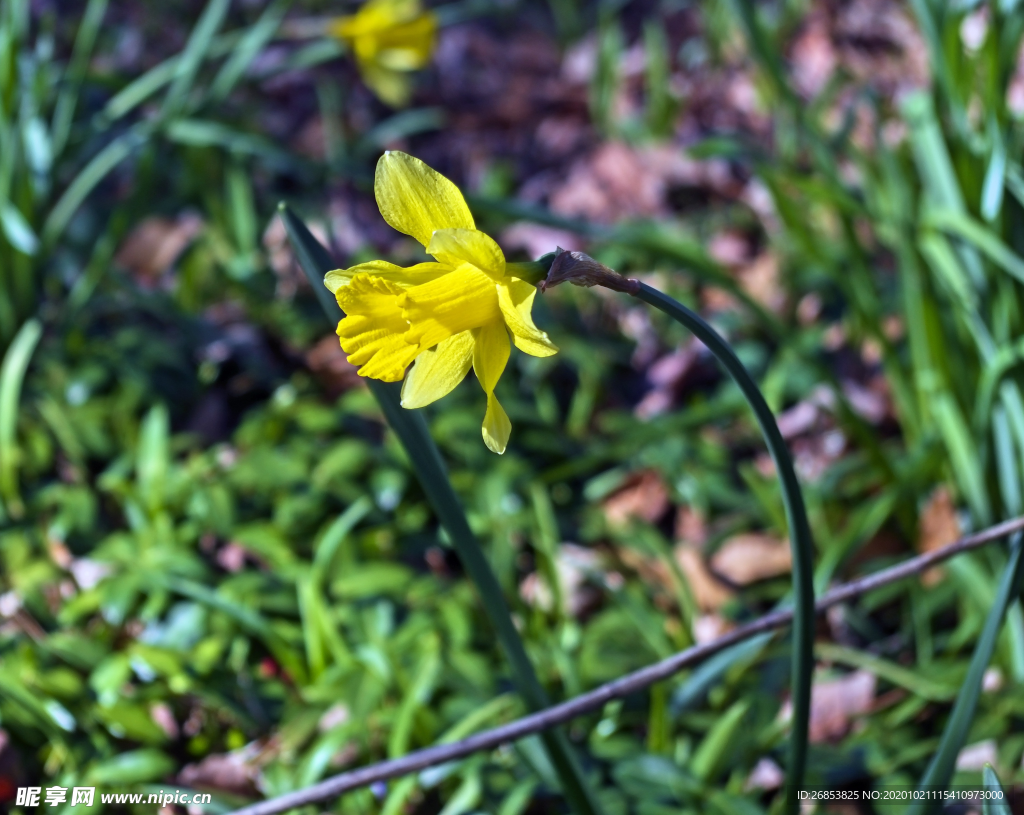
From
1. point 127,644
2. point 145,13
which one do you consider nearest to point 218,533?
point 127,644

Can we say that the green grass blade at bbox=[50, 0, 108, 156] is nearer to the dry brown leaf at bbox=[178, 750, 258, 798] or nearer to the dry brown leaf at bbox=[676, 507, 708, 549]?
the dry brown leaf at bbox=[178, 750, 258, 798]

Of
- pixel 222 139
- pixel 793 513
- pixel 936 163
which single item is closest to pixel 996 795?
pixel 793 513

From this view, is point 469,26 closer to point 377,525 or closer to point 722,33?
point 722,33

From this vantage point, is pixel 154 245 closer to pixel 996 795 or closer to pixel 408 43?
pixel 408 43

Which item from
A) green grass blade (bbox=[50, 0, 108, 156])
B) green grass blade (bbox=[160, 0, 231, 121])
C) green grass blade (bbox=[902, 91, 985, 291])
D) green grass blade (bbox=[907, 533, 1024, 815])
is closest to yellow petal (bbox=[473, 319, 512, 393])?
green grass blade (bbox=[907, 533, 1024, 815])

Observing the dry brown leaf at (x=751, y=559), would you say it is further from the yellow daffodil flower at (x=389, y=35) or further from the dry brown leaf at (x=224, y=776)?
the yellow daffodil flower at (x=389, y=35)

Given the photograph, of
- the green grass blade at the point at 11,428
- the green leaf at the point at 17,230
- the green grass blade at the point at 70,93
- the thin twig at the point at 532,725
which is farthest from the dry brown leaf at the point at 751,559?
the green grass blade at the point at 70,93
